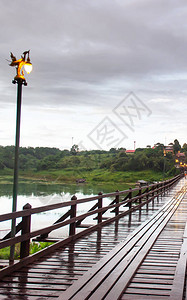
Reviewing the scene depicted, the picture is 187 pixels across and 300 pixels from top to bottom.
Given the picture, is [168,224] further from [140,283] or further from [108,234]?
[140,283]

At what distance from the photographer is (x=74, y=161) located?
120 meters

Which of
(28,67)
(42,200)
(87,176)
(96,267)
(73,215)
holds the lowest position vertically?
(42,200)

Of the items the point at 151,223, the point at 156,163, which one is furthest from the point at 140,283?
the point at 156,163

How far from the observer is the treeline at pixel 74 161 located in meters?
105

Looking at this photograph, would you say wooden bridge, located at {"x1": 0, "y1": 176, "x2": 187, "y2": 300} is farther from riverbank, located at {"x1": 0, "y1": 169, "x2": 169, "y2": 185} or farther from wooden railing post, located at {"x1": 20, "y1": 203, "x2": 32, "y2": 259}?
riverbank, located at {"x1": 0, "y1": 169, "x2": 169, "y2": 185}

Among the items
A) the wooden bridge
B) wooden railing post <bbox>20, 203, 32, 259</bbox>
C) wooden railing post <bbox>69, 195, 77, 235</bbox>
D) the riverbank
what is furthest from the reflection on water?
the riverbank

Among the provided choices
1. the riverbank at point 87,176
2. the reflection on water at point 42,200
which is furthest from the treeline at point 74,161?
the reflection on water at point 42,200

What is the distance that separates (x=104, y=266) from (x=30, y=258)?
1.25 metres

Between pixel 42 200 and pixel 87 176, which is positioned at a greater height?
pixel 87 176

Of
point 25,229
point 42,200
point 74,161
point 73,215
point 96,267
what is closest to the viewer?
point 96,267

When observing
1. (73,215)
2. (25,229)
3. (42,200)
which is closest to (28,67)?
(73,215)

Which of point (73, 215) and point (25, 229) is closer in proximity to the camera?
point (25, 229)

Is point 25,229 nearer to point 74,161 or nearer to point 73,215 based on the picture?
point 73,215

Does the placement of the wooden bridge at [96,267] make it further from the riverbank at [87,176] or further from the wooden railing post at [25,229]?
the riverbank at [87,176]
